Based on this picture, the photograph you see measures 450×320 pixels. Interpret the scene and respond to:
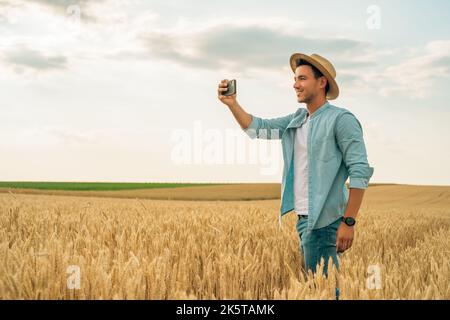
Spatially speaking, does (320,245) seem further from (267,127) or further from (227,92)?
(227,92)

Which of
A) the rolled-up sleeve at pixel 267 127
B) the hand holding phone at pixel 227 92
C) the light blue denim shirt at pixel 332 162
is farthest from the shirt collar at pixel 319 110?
the hand holding phone at pixel 227 92

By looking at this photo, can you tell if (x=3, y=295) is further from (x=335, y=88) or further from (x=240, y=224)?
(x=240, y=224)

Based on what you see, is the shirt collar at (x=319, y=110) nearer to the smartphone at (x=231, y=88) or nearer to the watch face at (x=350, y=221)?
the smartphone at (x=231, y=88)

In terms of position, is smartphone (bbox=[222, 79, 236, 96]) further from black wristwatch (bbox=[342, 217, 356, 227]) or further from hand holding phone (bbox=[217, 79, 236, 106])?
black wristwatch (bbox=[342, 217, 356, 227])

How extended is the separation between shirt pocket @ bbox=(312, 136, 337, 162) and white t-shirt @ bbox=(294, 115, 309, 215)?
20 cm

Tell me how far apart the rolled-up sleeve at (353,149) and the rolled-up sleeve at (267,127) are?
2.58ft

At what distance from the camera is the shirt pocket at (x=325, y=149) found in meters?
3.94

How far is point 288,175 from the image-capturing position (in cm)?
424

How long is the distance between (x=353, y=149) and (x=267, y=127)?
987mm

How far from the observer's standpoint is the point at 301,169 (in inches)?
165

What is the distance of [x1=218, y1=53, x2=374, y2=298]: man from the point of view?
3.78 meters
